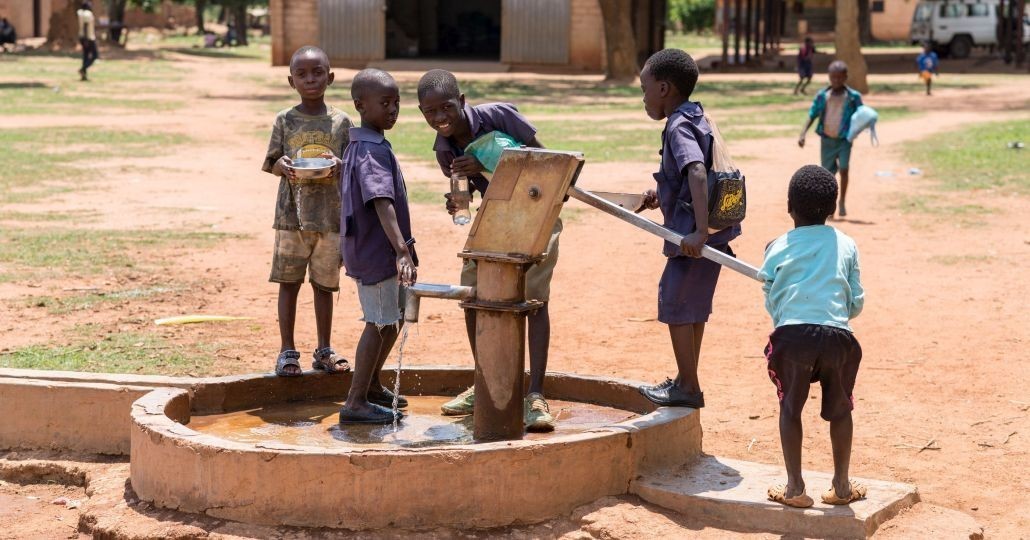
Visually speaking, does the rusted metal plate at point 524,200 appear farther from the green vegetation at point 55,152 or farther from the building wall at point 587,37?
the building wall at point 587,37

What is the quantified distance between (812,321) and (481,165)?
1363mm

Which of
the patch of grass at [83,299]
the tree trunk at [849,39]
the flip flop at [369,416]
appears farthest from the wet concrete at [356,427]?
the tree trunk at [849,39]

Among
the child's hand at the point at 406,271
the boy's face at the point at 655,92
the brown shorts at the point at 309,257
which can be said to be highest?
the boy's face at the point at 655,92

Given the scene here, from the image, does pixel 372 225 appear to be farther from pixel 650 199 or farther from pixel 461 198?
pixel 650 199

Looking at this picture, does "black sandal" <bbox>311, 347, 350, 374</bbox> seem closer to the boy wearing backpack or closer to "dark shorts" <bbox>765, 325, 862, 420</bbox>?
the boy wearing backpack

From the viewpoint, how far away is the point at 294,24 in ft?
112

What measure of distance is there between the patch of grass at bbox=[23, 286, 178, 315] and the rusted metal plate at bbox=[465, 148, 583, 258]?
4.04 m

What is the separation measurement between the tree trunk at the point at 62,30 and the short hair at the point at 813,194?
39314mm

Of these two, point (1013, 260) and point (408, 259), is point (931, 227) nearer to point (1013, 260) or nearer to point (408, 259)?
point (1013, 260)

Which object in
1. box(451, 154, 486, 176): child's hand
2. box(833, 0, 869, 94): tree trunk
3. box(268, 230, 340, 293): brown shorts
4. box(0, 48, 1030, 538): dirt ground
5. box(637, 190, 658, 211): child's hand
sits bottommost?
box(0, 48, 1030, 538): dirt ground

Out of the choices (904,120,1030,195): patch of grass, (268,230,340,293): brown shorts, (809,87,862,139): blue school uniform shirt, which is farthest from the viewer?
(904,120,1030,195): patch of grass

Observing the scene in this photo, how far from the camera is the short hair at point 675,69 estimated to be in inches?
183

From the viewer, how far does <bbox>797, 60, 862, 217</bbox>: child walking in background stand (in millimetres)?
11539

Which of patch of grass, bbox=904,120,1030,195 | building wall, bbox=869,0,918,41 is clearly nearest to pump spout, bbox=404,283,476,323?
patch of grass, bbox=904,120,1030,195
